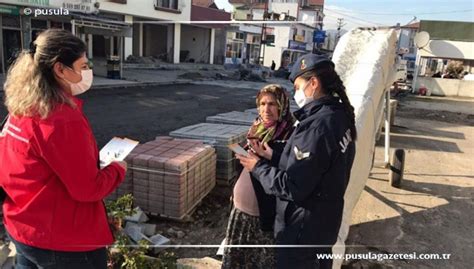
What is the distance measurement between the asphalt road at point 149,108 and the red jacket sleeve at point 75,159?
6014 millimetres

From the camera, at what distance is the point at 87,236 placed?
6.50ft

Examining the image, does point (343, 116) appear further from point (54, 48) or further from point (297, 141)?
point (54, 48)

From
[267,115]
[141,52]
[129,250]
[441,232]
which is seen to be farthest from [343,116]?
[141,52]

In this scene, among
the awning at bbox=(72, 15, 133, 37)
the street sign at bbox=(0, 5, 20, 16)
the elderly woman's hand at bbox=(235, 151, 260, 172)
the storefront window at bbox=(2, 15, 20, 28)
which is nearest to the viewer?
the elderly woman's hand at bbox=(235, 151, 260, 172)

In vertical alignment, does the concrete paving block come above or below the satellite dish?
below

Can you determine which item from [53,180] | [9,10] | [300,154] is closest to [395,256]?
[300,154]

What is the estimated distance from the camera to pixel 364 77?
496cm

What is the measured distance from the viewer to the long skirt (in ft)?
9.18

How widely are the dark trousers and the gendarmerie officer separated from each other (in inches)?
41.0

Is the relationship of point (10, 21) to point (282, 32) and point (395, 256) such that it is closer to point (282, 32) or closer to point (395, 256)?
point (395, 256)

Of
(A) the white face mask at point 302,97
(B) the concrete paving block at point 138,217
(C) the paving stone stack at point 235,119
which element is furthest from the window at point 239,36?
(A) the white face mask at point 302,97

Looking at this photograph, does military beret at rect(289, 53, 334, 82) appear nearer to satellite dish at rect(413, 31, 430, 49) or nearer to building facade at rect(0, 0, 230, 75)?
building facade at rect(0, 0, 230, 75)

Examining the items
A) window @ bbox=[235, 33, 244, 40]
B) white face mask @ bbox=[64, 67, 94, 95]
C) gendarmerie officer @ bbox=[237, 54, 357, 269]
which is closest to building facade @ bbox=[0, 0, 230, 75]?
white face mask @ bbox=[64, 67, 94, 95]

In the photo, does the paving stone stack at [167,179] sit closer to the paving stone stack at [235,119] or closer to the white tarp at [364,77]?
the white tarp at [364,77]
